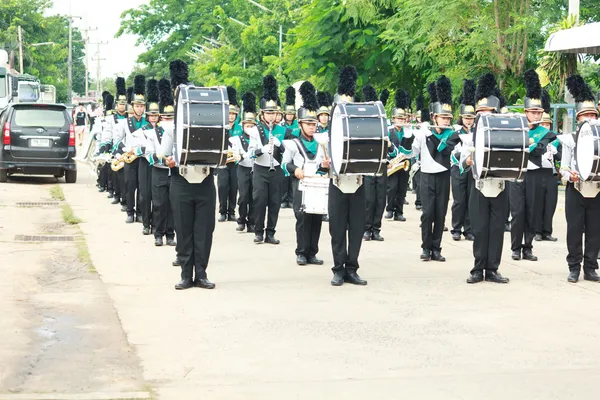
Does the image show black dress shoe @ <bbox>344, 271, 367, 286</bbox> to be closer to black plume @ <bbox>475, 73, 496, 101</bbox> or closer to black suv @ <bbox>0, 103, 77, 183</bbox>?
black plume @ <bbox>475, 73, 496, 101</bbox>

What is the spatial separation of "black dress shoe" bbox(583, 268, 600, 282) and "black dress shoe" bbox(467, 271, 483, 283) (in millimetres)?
1090

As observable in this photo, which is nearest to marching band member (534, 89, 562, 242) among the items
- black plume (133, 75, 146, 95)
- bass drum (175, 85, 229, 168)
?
bass drum (175, 85, 229, 168)

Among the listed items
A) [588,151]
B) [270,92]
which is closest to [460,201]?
[270,92]

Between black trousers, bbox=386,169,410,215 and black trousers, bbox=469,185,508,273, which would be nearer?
black trousers, bbox=469,185,508,273

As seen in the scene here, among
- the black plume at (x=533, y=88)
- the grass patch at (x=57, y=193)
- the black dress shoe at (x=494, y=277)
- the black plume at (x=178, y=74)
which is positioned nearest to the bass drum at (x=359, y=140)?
the black dress shoe at (x=494, y=277)

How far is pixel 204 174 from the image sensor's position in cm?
1077

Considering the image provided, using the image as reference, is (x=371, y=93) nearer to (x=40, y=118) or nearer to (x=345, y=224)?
(x=345, y=224)

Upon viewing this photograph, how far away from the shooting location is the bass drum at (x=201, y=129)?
10516 millimetres

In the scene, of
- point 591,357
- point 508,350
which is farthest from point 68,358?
point 591,357

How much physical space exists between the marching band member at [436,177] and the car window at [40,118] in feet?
44.3

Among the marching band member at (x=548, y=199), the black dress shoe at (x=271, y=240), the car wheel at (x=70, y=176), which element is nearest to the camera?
the marching band member at (x=548, y=199)

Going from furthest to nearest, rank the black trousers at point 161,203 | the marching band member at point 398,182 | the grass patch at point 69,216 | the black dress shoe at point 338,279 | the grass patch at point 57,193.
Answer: the grass patch at point 57,193
the marching band member at point 398,182
the grass patch at point 69,216
the black trousers at point 161,203
the black dress shoe at point 338,279

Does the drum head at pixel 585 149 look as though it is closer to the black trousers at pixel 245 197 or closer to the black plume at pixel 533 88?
the black plume at pixel 533 88

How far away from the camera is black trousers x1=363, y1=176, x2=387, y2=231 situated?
15.1 metres
